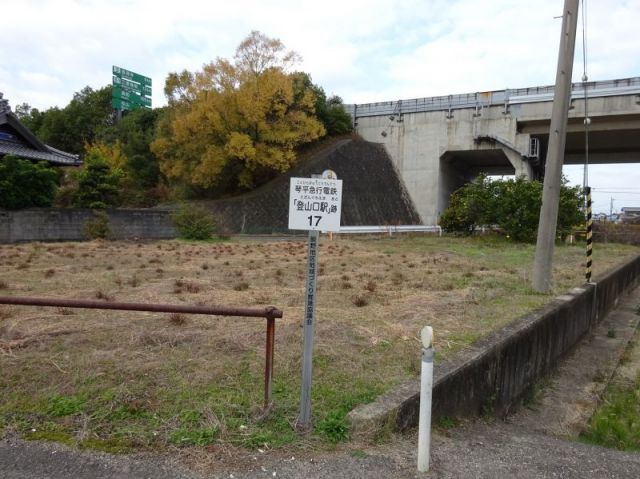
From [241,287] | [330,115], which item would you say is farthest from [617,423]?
[330,115]

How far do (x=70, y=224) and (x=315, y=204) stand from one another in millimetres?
19872

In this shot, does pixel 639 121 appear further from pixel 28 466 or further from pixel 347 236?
pixel 28 466

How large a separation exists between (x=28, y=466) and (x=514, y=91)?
114 feet

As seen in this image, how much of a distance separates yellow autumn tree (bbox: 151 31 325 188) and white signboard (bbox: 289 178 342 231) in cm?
2540

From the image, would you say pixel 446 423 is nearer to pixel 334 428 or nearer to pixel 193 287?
pixel 334 428

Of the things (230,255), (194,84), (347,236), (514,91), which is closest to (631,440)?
(230,255)

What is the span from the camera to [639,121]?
28453 millimetres

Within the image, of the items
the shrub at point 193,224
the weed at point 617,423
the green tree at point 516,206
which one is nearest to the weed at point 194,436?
the weed at point 617,423

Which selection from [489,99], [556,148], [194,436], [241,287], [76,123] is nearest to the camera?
[194,436]

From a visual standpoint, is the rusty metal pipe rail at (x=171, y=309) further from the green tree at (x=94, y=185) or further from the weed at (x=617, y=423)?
the green tree at (x=94, y=185)

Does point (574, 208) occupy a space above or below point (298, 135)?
below

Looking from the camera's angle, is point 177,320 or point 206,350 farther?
point 177,320

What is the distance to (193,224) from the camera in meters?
20.8

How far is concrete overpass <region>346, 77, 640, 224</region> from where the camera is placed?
29.0 metres
